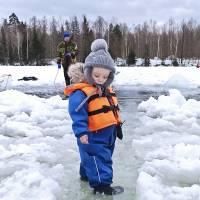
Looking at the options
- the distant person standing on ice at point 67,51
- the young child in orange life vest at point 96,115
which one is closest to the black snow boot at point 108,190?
the young child in orange life vest at point 96,115

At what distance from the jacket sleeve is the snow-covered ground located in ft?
1.94

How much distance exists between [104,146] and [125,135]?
2302mm

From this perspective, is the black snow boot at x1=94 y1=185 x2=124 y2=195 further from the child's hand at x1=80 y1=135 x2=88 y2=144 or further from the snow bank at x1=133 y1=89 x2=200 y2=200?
the child's hand at x1=80 y1=135 x2=88 y2=144

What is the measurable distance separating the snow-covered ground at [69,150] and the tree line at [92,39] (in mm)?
42076

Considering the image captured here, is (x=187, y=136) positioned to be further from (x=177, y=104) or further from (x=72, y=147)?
(x=177, y=104)

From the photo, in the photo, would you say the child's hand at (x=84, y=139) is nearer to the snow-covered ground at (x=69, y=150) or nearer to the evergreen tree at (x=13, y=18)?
the snow-covered ground at (x=69, y=150)

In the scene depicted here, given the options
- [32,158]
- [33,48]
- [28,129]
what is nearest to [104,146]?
[32,158]

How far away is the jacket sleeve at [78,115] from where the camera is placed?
3307 mm

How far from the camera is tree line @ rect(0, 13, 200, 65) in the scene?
57406mm

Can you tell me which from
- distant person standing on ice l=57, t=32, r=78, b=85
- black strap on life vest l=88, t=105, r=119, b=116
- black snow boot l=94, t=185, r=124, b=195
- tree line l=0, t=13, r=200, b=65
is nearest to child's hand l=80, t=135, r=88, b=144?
black strap on life vest l=88, t=105, r=119, b=116

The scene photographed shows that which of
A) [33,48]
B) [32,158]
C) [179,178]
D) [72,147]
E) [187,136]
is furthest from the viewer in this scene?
[33,48]

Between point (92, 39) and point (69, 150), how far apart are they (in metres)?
56.1

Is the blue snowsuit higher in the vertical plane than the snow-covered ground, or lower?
higher

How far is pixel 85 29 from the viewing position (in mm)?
59594
